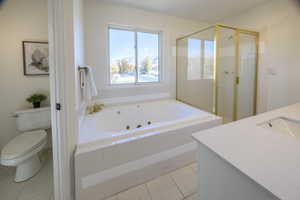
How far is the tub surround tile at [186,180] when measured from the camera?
1429 mm

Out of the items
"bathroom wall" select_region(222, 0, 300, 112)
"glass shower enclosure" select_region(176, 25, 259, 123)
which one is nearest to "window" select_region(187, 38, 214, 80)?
"glass shower enclosure" select_region(176, 25, 259, 123)

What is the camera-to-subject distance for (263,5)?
2.47m

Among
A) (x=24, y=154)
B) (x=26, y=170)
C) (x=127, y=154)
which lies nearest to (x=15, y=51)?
(x=24, y=154)

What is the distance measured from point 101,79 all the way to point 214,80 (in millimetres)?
1959

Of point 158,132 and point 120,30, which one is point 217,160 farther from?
point 120,30

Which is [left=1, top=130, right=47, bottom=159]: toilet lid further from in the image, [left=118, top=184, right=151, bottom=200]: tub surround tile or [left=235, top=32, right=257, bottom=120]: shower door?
[left=235, top=32, right=257, bottom=120]: shower door

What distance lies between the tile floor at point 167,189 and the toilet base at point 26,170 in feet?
3.39

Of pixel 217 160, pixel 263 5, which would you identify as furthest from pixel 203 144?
pixel 263 5

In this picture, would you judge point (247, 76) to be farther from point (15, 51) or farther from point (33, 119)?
point (15, 51)

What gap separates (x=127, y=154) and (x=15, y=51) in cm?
203

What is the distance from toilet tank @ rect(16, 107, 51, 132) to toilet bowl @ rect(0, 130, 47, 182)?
0.37ft

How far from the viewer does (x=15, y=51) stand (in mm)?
1879

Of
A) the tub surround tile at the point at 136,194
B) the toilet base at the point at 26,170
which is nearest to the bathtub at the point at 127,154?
the tub surround tile at the point at 136,194

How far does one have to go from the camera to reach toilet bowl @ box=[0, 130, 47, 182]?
1.42 m
